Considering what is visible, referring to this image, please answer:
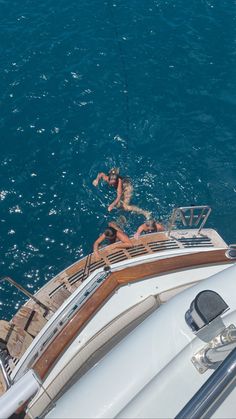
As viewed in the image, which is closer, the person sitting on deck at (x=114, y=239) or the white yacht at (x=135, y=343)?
the white yacht at (x=135, y=343)

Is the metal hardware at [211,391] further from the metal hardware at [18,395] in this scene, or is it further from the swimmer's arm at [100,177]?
the swimmer's arm at [100,177]

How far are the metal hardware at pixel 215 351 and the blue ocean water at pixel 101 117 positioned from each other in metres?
9.79

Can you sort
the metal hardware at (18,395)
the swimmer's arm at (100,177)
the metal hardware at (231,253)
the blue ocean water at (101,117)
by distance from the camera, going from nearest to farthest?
the metal hardware at (18,395) → the metal hardware at (231,253) → the blue ocean water at (101,117) → the swimmer's arm at (100,177)

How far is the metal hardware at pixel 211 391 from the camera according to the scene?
5590 mm

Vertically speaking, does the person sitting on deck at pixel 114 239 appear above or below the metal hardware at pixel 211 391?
above

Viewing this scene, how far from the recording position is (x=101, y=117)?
64.2 feet

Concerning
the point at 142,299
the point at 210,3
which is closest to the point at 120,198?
the point at 142,299

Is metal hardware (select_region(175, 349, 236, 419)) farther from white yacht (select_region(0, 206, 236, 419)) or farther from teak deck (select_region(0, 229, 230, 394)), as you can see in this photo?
teak deck (select_region(0, 229, 230, 394))

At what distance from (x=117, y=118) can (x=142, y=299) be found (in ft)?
38.8

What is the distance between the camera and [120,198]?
1700cm

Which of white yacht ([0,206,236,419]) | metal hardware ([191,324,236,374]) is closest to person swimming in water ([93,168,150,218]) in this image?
white yacht ([0,206,236,419])

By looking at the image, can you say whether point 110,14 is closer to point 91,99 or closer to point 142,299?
point 91,99

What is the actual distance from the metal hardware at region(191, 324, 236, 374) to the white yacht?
0.02 metres

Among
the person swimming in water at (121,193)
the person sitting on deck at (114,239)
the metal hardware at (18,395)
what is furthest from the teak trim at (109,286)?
the person swimming in water at (121,193)
